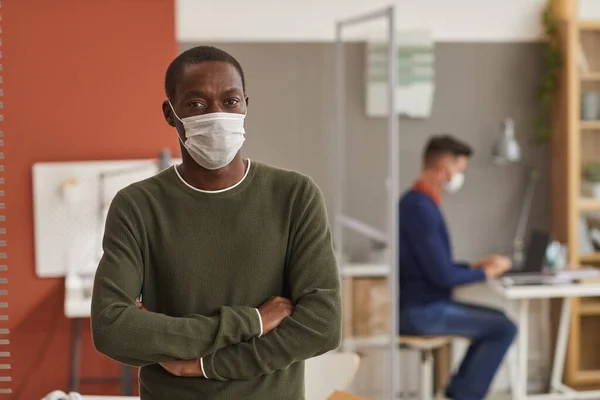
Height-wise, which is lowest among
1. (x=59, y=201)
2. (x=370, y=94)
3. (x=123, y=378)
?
(x=123, y=378)

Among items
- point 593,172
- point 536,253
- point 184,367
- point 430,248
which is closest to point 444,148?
point 430,248

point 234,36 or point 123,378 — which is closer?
point 123,378

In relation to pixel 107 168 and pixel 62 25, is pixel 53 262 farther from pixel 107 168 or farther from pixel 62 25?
pixel 62 25

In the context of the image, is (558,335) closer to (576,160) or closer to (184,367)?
(576,160)

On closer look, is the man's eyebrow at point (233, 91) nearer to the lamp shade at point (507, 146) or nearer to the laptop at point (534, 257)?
the laptop at point (534, 257)

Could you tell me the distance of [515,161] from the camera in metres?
4.75

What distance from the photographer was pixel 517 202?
4.77 m

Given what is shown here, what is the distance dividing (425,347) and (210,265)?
8.76 ft

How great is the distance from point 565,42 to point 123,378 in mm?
2904

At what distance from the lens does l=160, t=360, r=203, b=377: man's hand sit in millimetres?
1344

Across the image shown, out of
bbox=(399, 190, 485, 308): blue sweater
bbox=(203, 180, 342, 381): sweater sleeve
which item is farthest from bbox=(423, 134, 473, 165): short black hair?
bbox=(203, 180, 342, 381): sweater sleeve

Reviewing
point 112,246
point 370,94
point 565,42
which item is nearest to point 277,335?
point 112,246

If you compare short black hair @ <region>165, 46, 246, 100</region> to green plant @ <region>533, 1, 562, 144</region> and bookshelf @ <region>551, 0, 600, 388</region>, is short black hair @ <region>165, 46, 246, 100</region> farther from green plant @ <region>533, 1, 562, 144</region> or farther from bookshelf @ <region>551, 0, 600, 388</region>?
green plant @ <region>533, 1, 562, 144</region>

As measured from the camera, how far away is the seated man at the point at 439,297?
149 inches
